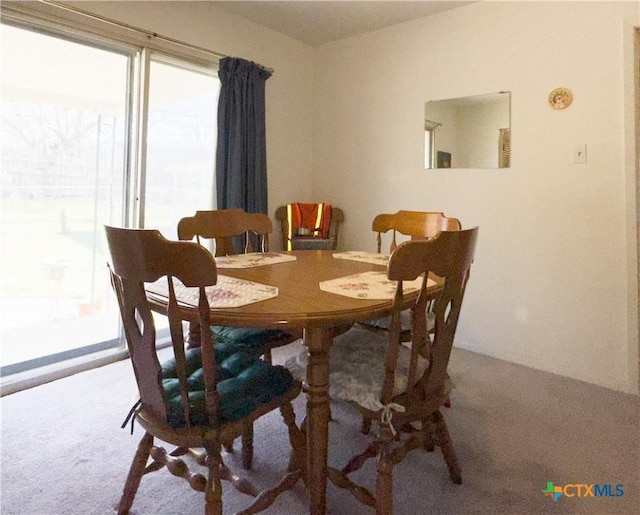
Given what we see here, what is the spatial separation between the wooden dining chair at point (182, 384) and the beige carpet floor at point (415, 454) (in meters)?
0.24

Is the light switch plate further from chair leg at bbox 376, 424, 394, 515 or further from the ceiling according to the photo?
chair leg at bbox 376, 424, 394, 515

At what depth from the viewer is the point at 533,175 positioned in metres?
2.62

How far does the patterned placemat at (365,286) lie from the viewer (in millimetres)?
1293

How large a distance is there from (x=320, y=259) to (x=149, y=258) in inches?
41.6

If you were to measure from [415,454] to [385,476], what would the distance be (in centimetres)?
55

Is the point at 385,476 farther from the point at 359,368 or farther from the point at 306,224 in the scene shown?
the point at 306,224

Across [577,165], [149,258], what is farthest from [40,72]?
[577,165]

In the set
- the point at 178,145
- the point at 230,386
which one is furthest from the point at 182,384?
the point at 178,145

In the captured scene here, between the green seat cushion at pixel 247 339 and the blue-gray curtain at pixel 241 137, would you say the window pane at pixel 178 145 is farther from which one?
the green seat cushion at pixel 247 339

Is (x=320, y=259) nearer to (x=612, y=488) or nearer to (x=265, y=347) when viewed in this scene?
(x=265, y=347)

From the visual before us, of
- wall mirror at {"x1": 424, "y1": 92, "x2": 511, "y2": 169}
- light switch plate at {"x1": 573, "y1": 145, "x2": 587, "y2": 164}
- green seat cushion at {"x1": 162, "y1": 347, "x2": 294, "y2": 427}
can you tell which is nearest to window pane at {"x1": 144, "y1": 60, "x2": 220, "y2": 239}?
wall mirror at {"x1": 424, "y1": 92, "x2": 511, "y2": 169}

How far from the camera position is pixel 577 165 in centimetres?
246

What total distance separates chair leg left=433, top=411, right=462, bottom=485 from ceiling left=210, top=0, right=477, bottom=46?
2613mm

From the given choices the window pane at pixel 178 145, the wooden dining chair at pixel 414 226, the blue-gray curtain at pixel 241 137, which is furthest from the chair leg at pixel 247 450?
the blue-gray curtain at pixel 241 137
